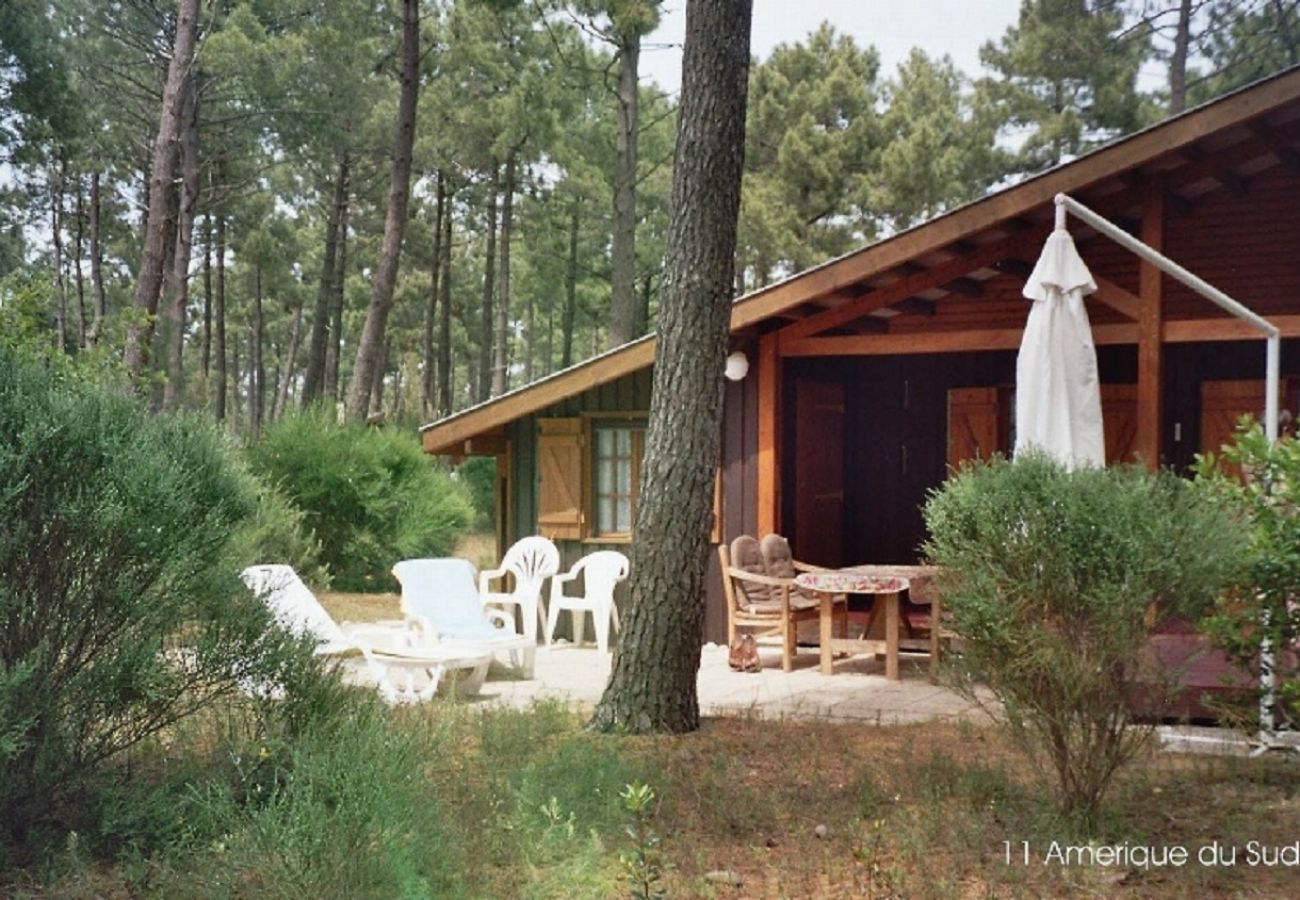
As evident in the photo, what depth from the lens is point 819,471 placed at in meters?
11.3

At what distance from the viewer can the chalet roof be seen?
8.01 m

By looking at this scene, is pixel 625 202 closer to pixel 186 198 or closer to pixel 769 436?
pixel 186 198

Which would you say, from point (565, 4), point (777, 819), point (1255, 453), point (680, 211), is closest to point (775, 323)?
point (680, 211)

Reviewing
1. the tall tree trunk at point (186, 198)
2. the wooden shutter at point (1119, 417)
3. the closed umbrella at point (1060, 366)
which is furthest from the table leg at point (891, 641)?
the tall tree trunk at point (186, 198)

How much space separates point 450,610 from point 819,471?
400 centimetres

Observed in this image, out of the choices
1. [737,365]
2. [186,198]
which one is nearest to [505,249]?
[186,198]

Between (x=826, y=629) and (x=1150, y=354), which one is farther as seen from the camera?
(x=826, y=629)

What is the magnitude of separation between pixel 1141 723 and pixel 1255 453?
4.66 feet

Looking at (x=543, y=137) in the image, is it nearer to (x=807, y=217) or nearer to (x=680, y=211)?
(x=807, y=217)

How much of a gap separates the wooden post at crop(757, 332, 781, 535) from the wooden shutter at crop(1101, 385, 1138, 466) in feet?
9.14

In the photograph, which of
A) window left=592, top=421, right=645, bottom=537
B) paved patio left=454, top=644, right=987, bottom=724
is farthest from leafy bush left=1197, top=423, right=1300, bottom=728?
window left=592, top=421, right=645, bottom=537

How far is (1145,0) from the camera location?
20.9 m

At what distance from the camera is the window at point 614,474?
10.6 metres

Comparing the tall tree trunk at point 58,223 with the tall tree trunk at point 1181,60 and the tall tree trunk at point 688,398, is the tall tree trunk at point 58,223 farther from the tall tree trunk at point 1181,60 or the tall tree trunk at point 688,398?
the tall tree trunk at point 688,398
